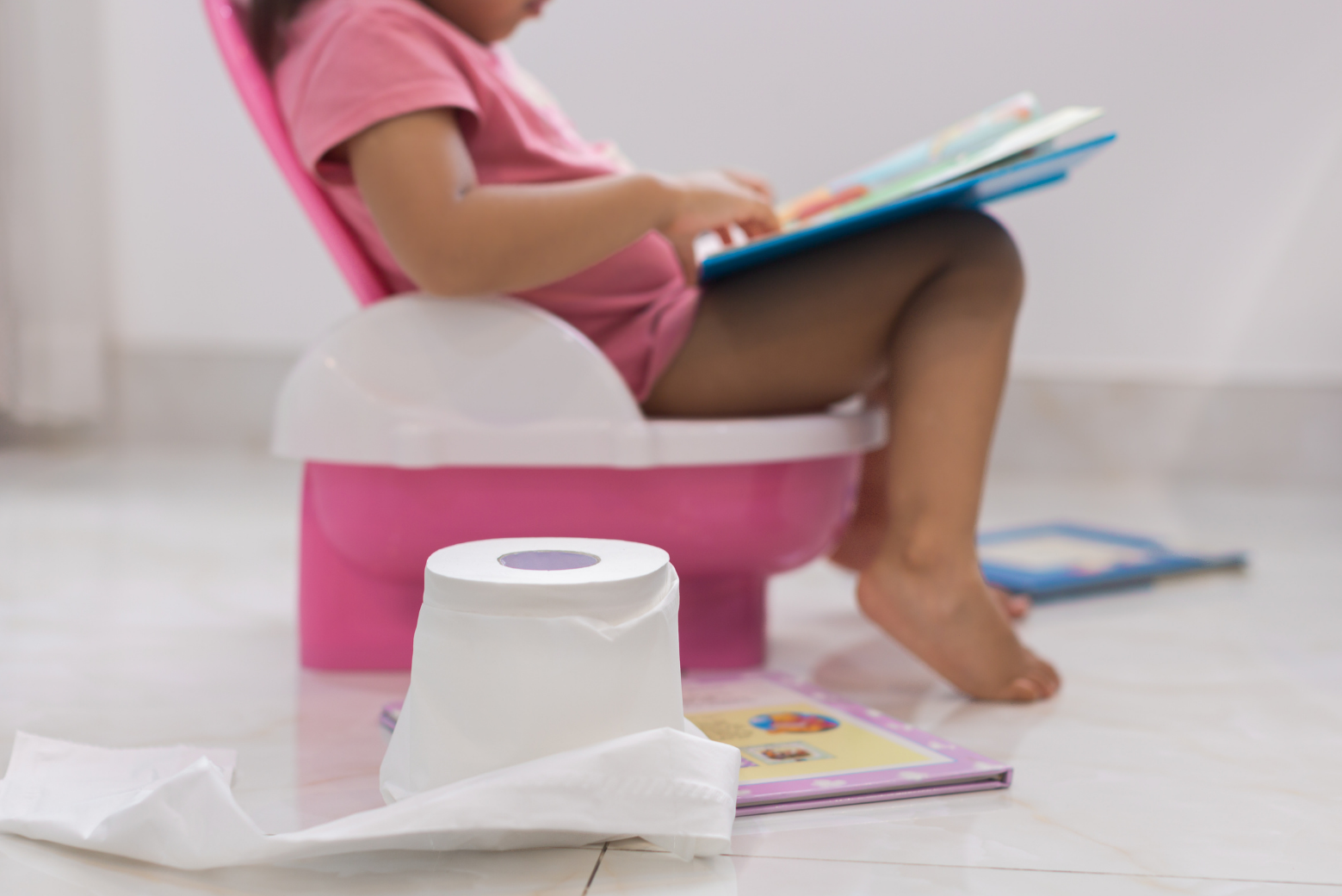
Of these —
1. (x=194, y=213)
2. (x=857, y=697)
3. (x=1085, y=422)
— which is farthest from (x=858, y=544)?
(x=194, y=213)

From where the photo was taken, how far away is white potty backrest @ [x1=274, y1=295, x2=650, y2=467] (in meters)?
0.73

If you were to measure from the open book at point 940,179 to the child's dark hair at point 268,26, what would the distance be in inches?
12.8

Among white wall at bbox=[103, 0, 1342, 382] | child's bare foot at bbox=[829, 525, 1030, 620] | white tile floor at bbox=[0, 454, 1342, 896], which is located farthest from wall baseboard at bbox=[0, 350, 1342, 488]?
child's bare foot at bbox=[829, 525, 1030, 620]

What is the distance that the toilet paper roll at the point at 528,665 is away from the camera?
467 millimetres

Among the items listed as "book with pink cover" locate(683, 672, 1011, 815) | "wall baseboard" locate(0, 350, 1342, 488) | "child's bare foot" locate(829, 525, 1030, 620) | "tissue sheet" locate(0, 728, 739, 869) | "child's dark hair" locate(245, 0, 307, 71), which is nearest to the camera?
"tissue sheet" locate(0, 728, 739, 869)

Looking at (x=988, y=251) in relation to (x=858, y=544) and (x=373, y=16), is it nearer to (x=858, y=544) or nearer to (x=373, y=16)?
(x=858, y=544)

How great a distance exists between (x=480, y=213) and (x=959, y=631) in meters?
0.38

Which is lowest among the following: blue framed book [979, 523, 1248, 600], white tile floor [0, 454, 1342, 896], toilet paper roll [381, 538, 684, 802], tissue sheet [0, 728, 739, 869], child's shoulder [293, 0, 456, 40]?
blue framed book [979, 523, 1248, 600]

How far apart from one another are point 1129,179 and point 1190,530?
0.55m

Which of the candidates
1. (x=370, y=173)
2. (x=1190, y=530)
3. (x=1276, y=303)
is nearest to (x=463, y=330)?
(x=370, y=173)

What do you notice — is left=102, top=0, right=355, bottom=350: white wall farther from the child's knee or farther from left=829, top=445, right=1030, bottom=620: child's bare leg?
the child's knee

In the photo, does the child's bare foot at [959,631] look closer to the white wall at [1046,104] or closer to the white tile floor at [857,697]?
the white tile floor at [857,697]

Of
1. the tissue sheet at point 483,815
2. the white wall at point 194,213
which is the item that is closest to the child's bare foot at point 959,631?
the tissue sheet at point 483,815

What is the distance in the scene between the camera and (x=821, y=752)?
615mm
